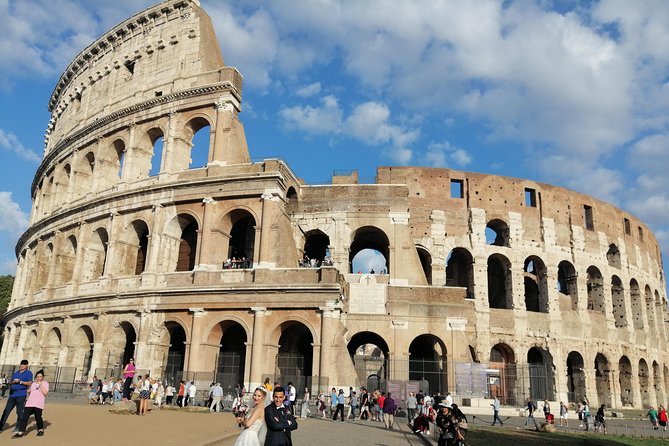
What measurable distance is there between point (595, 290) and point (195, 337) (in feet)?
75.9

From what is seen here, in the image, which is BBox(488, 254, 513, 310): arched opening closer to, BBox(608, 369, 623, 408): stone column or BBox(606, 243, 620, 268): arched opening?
BBox(608, 369, 623, 408): stone column

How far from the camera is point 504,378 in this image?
26016 millimetres

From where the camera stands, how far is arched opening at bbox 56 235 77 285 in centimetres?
2716

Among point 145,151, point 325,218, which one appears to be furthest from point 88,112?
point 325,218

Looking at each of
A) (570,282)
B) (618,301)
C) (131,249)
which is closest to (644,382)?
(618,301)

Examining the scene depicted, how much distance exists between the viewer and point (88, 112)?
96.9ft

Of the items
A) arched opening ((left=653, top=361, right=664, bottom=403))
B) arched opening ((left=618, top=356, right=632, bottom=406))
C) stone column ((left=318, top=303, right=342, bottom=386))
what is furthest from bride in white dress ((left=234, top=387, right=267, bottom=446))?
arched opening ((left=653, top=361, right=664, bottom=403))

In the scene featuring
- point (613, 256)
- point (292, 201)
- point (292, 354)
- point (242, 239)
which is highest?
point (292, 201)

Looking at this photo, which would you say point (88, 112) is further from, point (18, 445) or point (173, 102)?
A: point (18, 445)

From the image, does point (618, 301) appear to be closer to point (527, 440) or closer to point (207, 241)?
point (527, 440)

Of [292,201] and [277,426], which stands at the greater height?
[292,201]

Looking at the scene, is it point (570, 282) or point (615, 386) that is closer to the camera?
point (615, 386)

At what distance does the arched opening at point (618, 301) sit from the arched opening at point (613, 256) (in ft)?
2.70

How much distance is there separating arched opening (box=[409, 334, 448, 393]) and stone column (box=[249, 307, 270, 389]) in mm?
6111
